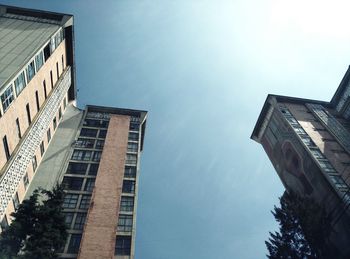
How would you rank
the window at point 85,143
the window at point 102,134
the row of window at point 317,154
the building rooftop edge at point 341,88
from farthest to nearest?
the window at point 102,134 → the window at point 85,143 → the building rooftop edge at point 341,88 → the row of window at point 317,154

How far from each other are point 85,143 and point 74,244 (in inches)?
581

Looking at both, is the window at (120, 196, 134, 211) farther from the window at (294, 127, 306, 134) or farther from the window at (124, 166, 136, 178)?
the window at (294, 127, 306, 134)

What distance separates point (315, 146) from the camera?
110 ft

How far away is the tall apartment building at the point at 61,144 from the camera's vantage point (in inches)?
962

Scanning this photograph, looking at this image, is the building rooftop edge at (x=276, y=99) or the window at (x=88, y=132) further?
the window at (x=88, y=132)

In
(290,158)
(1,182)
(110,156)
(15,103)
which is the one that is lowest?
(1,182)

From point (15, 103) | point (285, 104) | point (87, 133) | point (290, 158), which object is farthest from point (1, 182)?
point (285, 104)

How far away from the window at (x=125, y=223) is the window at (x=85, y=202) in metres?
3.80

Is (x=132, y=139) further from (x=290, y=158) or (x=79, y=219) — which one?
(x=290, y=158)

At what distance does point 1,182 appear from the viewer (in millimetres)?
22594

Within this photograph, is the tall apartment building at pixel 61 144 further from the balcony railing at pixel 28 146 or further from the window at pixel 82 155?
the window at pixel 82 155

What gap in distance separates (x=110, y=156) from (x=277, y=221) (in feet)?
70.3

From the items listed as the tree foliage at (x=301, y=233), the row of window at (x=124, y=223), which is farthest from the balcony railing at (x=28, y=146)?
the tree foliage at (x=301, y=233)

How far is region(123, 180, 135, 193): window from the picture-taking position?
35969mm
